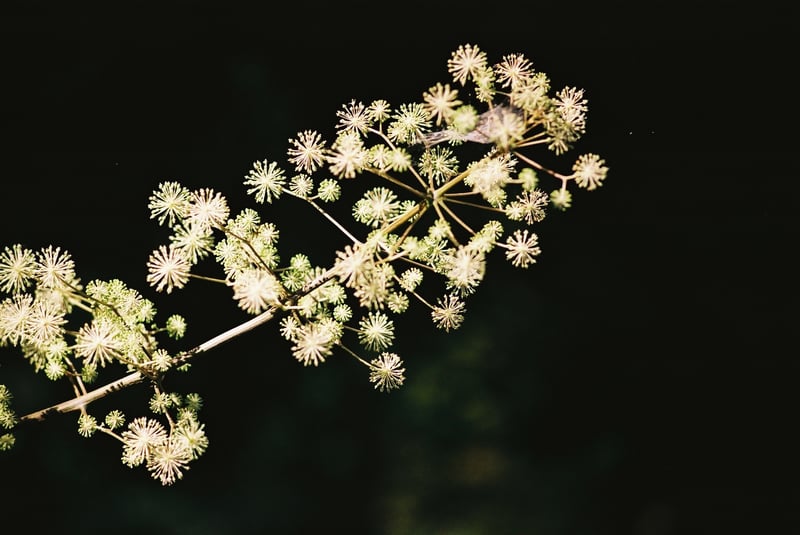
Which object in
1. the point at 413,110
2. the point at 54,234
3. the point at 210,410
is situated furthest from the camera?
the point at 210,410

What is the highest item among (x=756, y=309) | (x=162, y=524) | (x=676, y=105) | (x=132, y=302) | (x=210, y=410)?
(x=676, y=105)

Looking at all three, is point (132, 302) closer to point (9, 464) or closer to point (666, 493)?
point (9, 464)

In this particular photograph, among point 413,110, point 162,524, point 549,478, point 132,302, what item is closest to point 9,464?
point 162,524

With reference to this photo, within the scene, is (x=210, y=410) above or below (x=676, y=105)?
below

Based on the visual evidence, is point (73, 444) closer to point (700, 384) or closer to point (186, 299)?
point (186, 299)

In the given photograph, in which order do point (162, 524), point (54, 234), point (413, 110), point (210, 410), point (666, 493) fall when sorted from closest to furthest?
point (413, 110) → point (54, 234) → point (210, 410) → point (162, 524) → point (666, 493)

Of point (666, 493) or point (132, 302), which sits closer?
point (132, 302)
